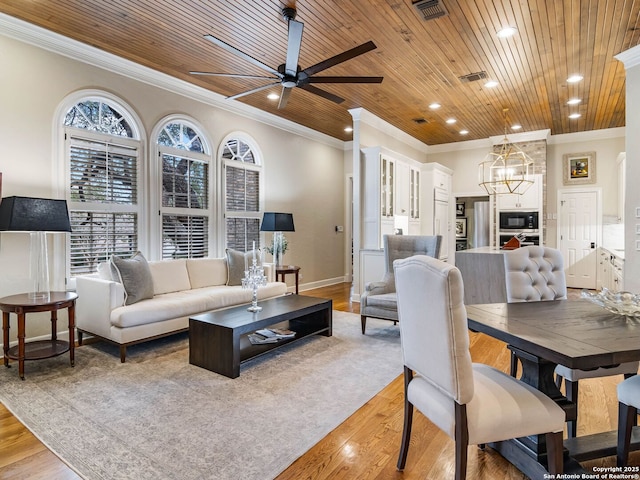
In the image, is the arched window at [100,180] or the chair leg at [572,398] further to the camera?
the arched window at [100,180]

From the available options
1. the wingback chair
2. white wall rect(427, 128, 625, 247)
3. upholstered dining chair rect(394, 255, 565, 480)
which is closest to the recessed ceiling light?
the wingback chair

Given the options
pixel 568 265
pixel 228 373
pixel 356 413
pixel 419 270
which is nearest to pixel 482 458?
pixel 356 413

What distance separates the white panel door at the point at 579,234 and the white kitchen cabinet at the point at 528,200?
2.37 feet

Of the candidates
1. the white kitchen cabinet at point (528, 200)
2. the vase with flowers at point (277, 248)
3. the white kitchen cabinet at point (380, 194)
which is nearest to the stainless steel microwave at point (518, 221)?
the white kitchen cabinet at point (528, 200)

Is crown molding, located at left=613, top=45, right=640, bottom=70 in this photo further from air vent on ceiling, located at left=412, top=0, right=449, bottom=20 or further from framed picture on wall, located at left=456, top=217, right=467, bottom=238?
framed picture on wall, located at left=456, top=217, right=467, bottom=238

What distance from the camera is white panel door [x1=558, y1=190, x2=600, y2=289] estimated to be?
7.21 meters

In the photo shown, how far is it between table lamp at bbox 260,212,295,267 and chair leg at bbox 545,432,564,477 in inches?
176

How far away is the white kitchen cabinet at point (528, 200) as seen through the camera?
723cm

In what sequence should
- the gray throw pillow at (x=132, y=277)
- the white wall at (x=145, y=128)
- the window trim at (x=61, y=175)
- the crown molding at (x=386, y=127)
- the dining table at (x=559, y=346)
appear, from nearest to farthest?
1. the dining table at (x=559, y=346)
2. the white wall at (x=145, y=128)
3. the gray throw pillow at (x=132, y=277)
4. the window trim at (x=61, y=175)
5. the crown molding at (x=386, y=127)

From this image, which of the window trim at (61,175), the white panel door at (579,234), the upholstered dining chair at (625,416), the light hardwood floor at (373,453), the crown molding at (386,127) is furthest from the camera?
the white panel door at (579,234)

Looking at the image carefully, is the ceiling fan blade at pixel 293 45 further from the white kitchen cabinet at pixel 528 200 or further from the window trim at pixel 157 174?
the white kitchen cabinet at pixel 528 200

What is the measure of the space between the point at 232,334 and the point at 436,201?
5734 millimetres

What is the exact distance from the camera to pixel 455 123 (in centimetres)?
679

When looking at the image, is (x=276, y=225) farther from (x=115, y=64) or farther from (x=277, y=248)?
(x=115, y=64)
